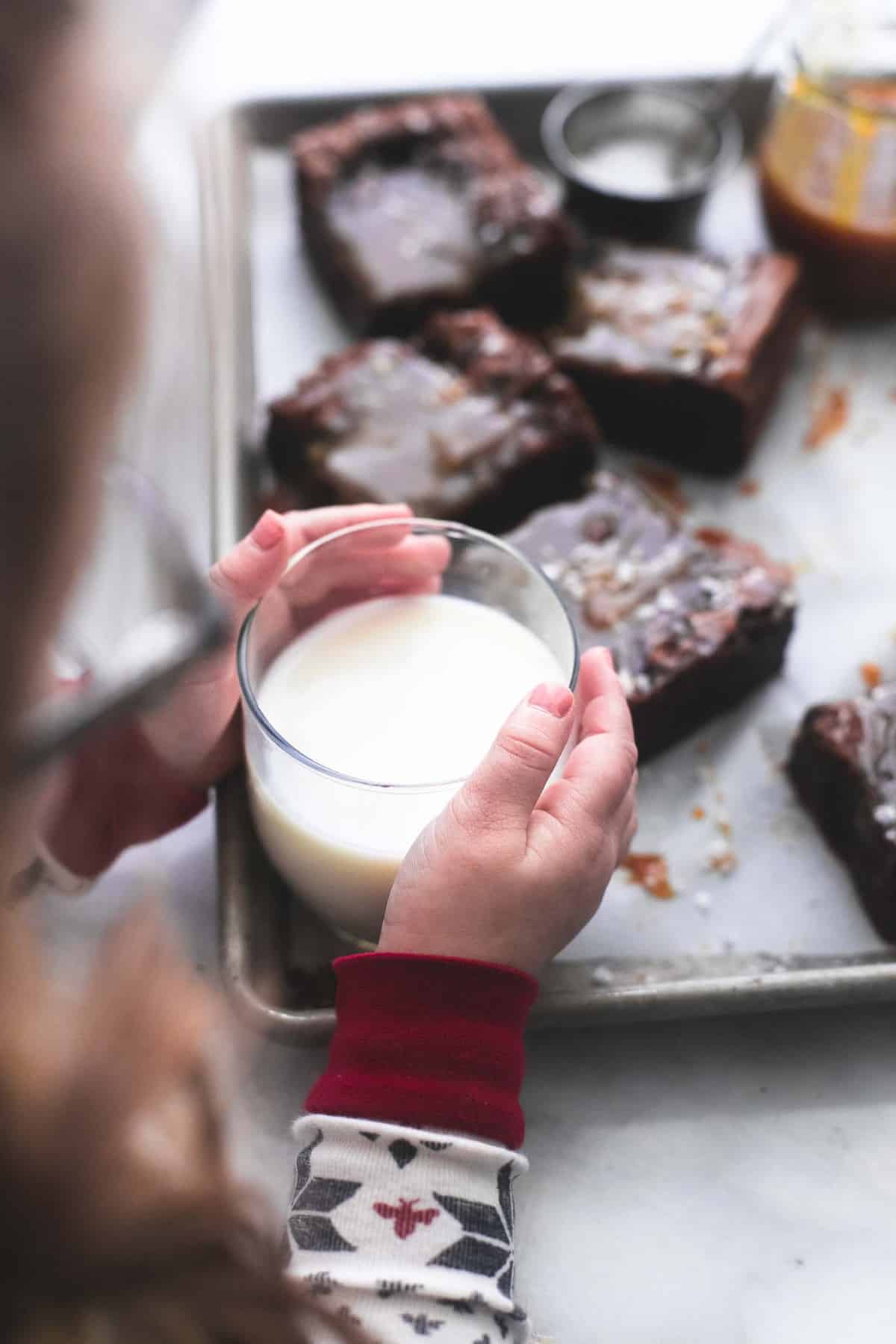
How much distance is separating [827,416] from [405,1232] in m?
1.20

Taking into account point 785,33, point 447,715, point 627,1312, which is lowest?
point 627,1312

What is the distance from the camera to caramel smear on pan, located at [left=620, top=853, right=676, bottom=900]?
130 centimetres

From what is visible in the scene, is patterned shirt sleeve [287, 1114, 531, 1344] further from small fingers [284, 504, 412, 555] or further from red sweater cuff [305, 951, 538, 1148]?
small fingers [284, 504, 412, 555]

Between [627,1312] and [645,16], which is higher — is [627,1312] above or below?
below

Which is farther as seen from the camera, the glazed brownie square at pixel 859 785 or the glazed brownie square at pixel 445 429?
the glazed brownie square at pixel 445 429

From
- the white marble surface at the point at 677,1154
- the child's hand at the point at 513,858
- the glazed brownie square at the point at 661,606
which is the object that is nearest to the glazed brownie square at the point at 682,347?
the glazed brownie square at the point at 661,606

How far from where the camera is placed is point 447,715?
1.11 m

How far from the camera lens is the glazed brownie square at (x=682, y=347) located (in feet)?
5.31

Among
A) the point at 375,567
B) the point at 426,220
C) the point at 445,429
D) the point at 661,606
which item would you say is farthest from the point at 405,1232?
the point at 426,220

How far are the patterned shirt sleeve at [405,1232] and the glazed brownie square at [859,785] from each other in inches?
18.4

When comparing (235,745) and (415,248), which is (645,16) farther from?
(235,745)

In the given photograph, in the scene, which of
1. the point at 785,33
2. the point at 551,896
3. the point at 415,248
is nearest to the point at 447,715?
the point at 551,896

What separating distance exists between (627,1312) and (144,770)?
63cm

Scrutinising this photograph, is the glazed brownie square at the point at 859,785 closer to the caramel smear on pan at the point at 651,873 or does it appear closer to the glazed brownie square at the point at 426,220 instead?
the caramel smear on pan at the point at 651,873
